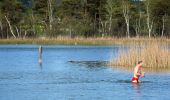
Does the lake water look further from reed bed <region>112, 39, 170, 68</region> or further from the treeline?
the treeline

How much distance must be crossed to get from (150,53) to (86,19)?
163 feet

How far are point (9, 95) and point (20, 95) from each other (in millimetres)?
459

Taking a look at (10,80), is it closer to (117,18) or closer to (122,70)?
(122,70)

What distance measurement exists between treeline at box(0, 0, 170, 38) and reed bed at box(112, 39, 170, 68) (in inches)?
1643

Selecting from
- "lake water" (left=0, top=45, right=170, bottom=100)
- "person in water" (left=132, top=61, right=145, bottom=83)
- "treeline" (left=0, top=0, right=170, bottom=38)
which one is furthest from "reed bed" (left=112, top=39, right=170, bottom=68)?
"treeline" (left=0, top=0, right=170, bottom=38)

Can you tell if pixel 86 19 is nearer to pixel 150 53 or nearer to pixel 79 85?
pixel 150 53

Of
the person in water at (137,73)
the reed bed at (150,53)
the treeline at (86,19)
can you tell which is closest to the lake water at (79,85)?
the person in water at (137,73)

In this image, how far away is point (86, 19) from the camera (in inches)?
3393

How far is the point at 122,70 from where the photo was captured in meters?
37.0

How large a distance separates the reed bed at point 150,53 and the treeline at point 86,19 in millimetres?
41727

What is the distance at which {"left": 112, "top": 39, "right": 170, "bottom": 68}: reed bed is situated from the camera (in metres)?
36.9

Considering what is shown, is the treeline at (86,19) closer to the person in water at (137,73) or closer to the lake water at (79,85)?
the lake water at (79,85)

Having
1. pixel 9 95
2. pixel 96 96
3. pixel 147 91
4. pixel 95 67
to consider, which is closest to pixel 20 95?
pixel 9 95

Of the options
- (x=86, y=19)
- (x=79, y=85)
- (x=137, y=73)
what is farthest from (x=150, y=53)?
(x=86, y=19)
